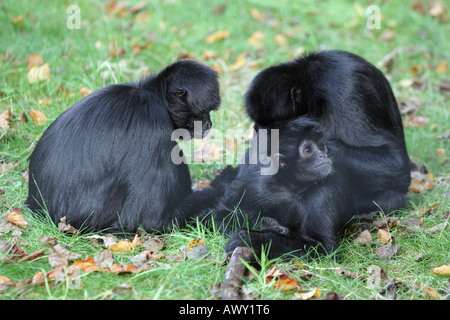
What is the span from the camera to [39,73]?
245 inches

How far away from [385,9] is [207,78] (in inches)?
243

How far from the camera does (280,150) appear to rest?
13.7ft

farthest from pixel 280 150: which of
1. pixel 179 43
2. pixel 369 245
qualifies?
pixel 179 43

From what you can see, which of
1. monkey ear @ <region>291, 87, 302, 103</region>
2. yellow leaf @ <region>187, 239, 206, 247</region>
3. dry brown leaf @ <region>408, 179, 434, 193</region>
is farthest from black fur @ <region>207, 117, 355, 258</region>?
dry brown leaf @ <region>408, 179, 434, 193</region>

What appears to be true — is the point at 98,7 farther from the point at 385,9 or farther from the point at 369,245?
the point at 369,245

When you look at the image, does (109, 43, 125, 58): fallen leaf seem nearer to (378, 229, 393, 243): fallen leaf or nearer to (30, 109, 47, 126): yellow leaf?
(30, 109, 47, 126): yellow leaf

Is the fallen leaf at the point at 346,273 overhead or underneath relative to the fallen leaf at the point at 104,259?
underneath

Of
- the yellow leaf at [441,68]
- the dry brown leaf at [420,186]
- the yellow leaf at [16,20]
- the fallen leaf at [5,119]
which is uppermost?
the yellow leaf at [16,20]

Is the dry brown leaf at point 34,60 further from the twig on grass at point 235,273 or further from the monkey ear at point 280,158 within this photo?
the twig on grass at point 235,273

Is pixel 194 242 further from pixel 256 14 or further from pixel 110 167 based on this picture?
pixel 256 14

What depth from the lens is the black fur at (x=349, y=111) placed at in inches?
183

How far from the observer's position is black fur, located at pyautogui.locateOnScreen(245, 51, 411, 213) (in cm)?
464

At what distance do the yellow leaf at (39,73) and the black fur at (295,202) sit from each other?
2953 millimetres

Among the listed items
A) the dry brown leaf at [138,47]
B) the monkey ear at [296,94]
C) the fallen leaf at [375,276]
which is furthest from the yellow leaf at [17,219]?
the dry brown leaf at [138,47]
